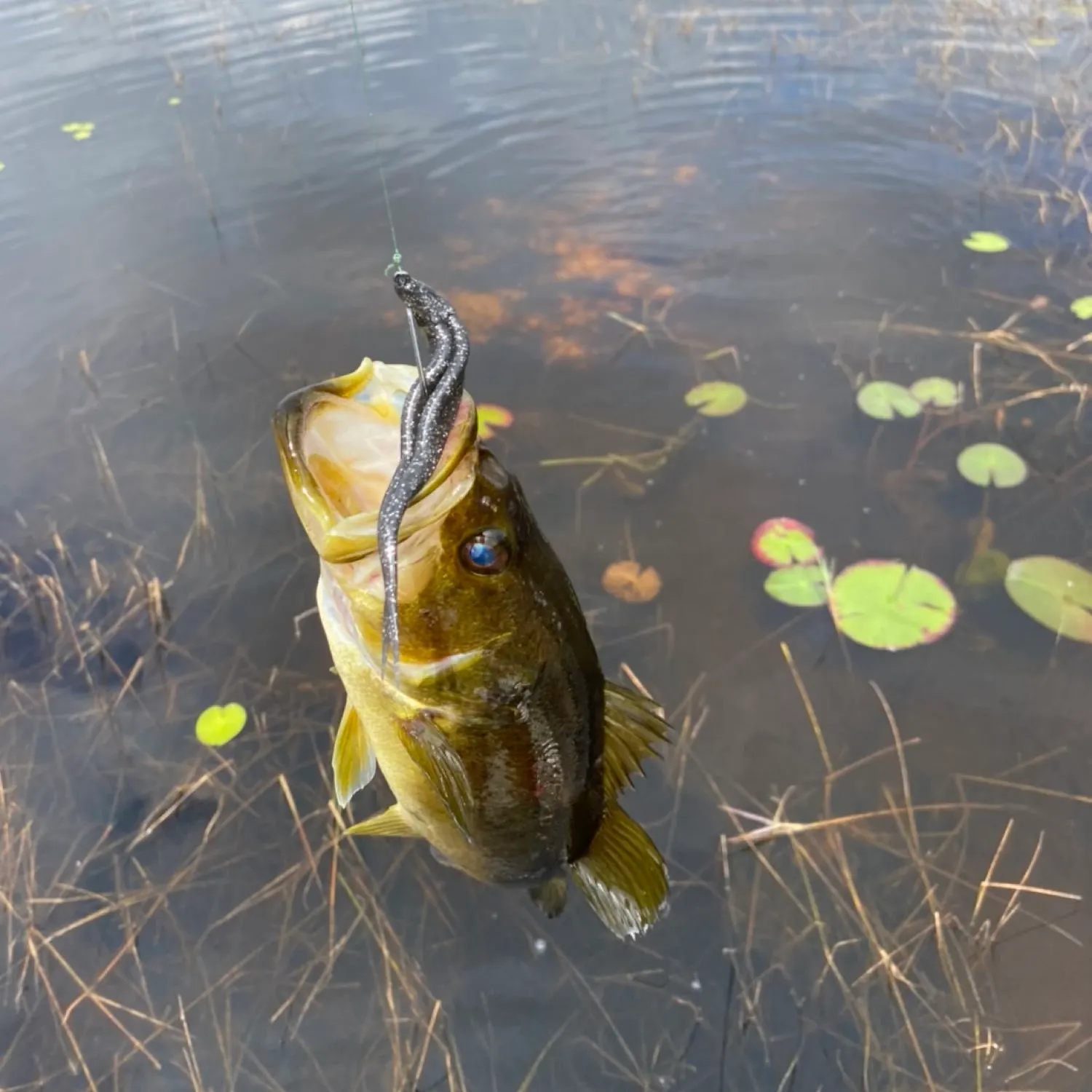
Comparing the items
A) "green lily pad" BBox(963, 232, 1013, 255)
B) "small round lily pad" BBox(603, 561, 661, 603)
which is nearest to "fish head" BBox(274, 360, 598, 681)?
"small round lily pad" BBox(603, 561, 661, 603)

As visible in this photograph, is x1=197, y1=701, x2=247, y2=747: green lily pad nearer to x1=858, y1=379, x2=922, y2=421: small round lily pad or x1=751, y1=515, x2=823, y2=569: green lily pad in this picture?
x1=751, y1=515, x2=823, y2=569: green lily pad

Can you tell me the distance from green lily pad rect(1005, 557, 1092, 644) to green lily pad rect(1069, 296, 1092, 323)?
2.20 meters

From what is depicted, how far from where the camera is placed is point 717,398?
4816mm

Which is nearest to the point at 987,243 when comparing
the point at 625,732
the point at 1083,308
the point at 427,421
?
the point at 1083,308

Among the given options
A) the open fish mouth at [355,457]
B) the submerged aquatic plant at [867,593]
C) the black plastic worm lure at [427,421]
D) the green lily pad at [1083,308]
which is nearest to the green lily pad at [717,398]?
the submerged aquatic plant at [867,593]

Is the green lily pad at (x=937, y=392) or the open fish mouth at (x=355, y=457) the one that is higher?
the open fish mouth at (x=355, y=457)

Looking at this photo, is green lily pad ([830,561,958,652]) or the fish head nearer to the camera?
the fish head

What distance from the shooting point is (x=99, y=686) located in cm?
359

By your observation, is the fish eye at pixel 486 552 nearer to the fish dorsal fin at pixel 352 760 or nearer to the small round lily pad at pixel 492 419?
the fish dorsal fin at pixel 352 760

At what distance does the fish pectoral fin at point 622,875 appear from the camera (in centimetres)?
204

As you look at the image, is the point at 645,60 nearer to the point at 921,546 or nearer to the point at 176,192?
the point at 176,192

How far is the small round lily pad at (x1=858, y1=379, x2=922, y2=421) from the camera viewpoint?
15.0ft

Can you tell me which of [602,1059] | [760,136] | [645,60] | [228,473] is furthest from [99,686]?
[645,60]

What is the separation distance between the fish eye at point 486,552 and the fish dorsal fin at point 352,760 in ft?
2.14
